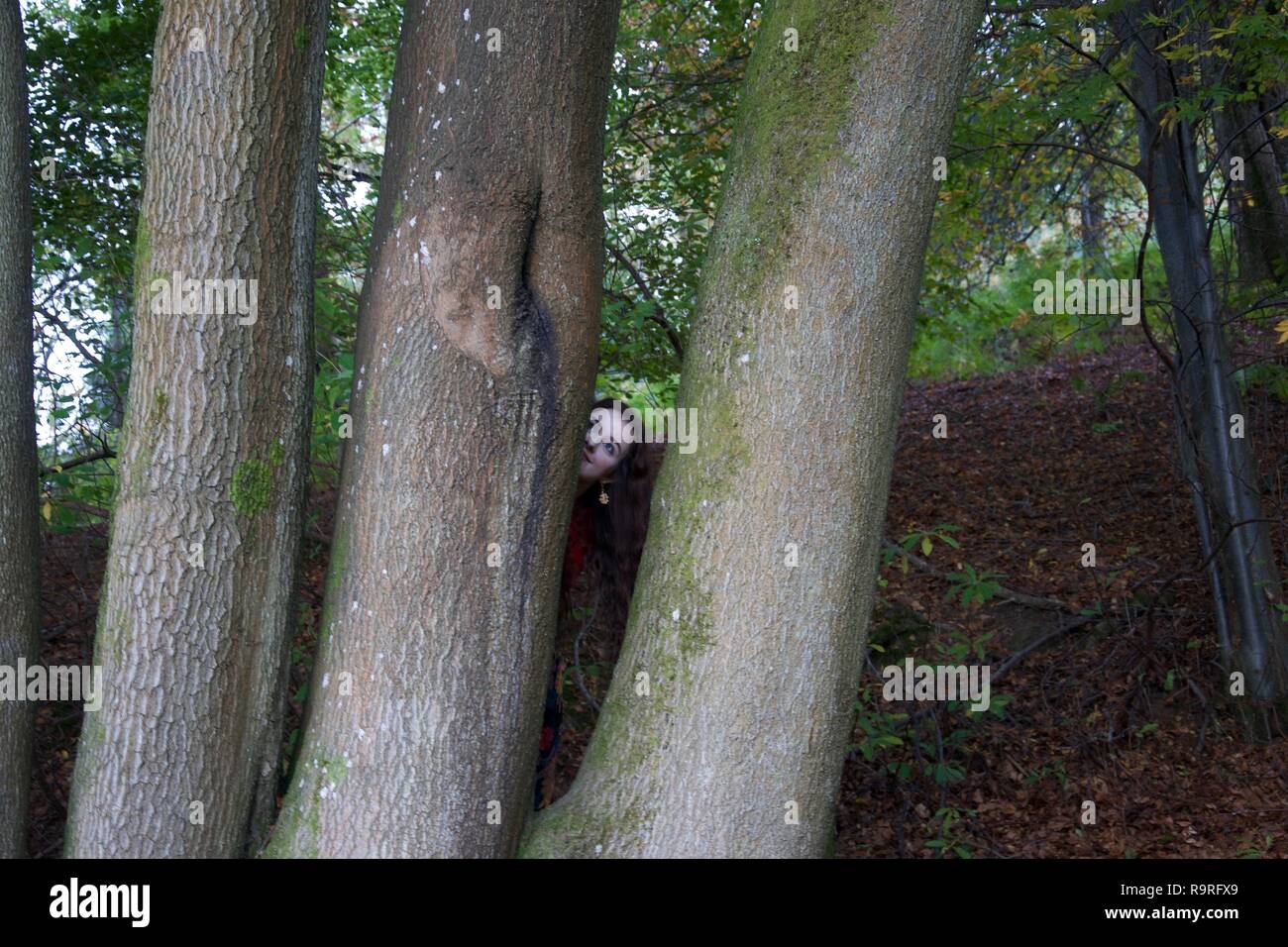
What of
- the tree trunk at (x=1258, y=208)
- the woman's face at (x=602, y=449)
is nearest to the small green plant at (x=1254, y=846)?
the woman's face at (x=602, y=449)

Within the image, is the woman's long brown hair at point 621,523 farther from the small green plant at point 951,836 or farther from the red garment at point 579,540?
the small green plant at point 951,836

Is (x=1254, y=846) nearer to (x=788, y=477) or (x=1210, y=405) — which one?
(x=1210, y=405)

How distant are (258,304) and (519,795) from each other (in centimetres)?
153

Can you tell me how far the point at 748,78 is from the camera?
10.8ft

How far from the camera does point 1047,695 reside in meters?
6.28

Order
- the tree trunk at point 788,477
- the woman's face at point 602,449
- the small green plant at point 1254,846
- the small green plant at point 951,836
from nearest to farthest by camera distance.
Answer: the tree trunk at point 788,477 → the woman's face at point 602,449 → the small green plant at point 1254,846 → the small green plant at point 951,836

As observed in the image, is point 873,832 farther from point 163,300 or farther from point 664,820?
point 163,300

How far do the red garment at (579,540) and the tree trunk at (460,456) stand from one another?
0.83 metres

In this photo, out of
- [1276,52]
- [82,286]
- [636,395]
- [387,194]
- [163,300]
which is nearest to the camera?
[163,300]

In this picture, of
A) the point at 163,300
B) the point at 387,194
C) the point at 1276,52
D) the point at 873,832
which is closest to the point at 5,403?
the point at 163,300

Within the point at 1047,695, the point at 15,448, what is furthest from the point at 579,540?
the point at 1047,695

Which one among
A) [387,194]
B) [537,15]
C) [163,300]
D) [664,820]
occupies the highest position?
[537,15]

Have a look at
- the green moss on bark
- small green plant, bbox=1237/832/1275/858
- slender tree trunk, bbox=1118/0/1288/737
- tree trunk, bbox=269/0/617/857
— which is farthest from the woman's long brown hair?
slender tree trunk, bbox=1118/0/1288/737

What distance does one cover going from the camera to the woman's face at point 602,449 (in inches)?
149
